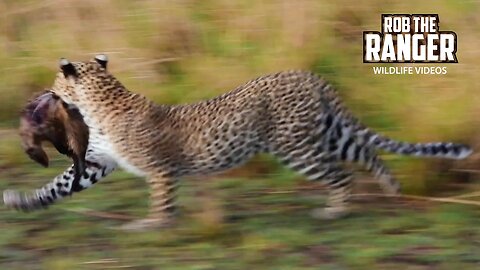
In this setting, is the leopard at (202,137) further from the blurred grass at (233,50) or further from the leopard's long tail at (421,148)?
the blurred grass at (233,50)

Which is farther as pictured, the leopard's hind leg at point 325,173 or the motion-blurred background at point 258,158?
the leopard's hind leg at point 325,173

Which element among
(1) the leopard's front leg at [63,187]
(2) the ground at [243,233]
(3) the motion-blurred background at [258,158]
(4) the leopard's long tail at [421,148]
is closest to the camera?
(2) the ground at [243,233]

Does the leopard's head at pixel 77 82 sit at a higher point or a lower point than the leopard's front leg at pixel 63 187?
higher

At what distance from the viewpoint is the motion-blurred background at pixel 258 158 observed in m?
4.79

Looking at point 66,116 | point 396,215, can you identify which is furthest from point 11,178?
point 396,215

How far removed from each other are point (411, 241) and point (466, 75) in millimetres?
1474

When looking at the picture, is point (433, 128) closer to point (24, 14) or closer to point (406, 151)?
point (406, 151)

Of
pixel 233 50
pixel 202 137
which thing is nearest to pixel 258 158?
pixel 202 137

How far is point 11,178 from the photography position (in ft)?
19.6

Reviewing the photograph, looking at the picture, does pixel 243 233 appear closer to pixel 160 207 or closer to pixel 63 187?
pixel 160 207

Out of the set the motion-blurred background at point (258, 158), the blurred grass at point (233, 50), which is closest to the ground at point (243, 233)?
the motion-blurred background at point (258, 158)

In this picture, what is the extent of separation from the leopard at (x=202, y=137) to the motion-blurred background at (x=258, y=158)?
0.17 meters

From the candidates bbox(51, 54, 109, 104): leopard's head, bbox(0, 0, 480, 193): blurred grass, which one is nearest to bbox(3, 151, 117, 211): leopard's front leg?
bbox(51, 54, 109, 104): leopard's head

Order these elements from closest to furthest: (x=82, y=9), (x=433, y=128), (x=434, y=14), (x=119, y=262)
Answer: (x=119, y=262) → (x=433, y=128) → (x=434, y=14) → (x=82, y=9)
